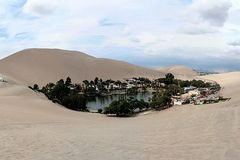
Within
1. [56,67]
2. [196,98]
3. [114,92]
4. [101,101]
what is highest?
[56,67]

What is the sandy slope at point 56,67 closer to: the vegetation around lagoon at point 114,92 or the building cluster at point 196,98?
the vegetation around lagoon at point 114,92

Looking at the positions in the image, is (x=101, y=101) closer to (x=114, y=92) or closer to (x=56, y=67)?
(x=114, y=92)

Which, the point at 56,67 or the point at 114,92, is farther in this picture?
the point at 56,67

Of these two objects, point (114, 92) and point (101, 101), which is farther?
point (114, 92)

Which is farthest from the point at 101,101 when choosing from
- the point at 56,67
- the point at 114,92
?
the point at 56,67

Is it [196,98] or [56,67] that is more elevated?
[56,67]

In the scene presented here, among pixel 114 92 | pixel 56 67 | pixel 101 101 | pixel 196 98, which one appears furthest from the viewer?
pixel 56 67

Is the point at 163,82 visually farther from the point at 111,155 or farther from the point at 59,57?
the point at 111,155

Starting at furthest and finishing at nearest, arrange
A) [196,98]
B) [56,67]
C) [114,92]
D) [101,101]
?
1. [56,67]
2. [114,92]
3. [101,101]
4. [196,98]

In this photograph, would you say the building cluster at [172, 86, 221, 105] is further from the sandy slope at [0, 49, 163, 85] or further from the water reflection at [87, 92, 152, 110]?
the sandy slope at [0, 49, 163, 85]

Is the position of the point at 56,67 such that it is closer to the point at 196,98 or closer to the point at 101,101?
the point at 101,101
